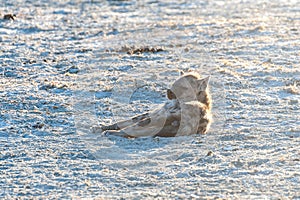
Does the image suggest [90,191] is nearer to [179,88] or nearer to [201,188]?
[201,188]

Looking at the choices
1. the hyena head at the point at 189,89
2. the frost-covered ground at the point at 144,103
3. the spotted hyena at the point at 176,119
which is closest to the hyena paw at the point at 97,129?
the spotted hyena at the point at 176,119

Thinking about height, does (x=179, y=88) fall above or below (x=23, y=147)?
above

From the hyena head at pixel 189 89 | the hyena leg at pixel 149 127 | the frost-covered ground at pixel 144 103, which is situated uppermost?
the hyena head at pixel 189 89

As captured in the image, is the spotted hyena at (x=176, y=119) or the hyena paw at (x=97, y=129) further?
the hyena paw at (x=97, y=129)

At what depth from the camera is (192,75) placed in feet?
27.1

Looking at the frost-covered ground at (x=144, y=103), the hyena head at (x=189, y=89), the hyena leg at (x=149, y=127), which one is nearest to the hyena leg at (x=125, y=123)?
the hyena leg at (x=149, y=127)

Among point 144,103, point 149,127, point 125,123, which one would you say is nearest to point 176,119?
point 149,127

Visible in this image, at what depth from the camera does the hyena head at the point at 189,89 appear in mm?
8102

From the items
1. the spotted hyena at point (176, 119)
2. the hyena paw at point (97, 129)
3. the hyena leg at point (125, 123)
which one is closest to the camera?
the spotted hyena at point (176, 119)

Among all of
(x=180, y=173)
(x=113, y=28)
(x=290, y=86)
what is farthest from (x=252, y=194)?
(x=113, y=28)

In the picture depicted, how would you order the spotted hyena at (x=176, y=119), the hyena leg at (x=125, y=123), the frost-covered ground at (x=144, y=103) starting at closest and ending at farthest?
the frost-covered ground at (x=144, y=103)
the spotted hyena at (x=176, y=119)
the hyena leg at (x=125, y=123)

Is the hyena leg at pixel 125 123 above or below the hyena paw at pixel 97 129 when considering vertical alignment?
above

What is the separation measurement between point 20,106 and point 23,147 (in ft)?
6.06

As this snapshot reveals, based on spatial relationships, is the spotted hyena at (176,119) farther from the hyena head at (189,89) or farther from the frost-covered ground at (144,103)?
the frost-covered ground at (144,103)
